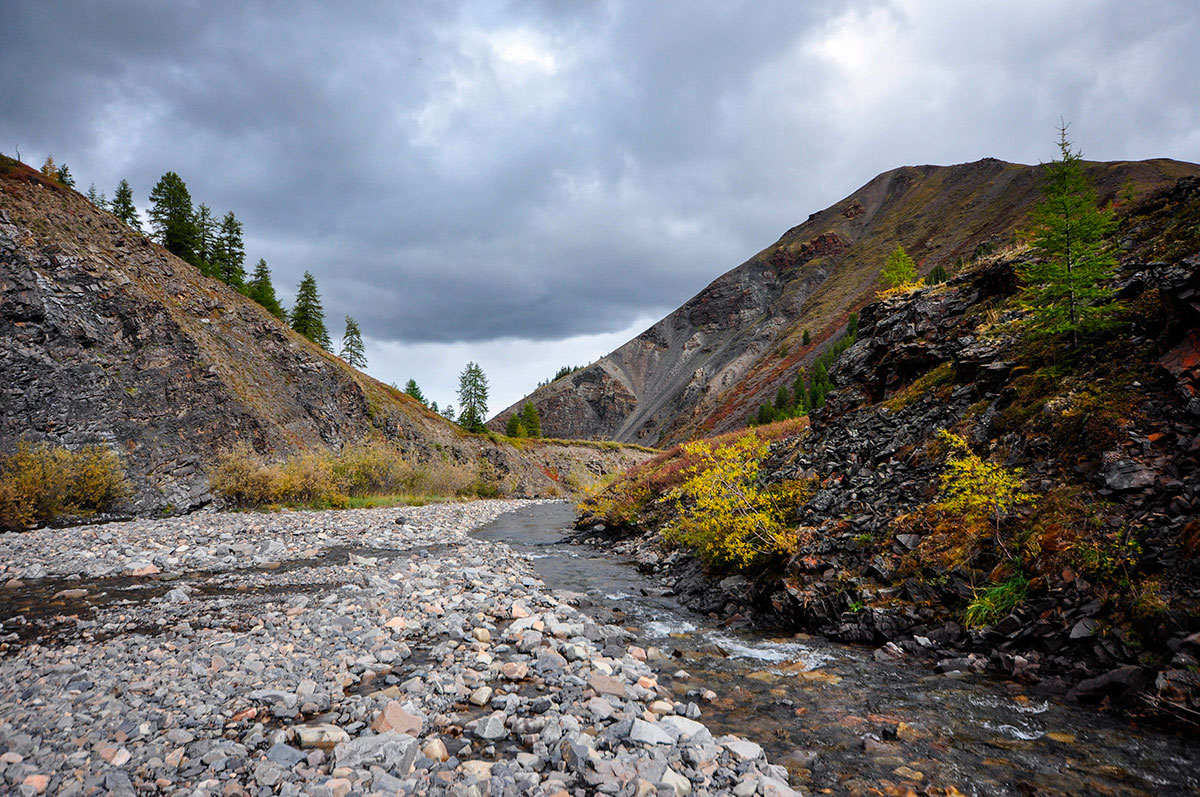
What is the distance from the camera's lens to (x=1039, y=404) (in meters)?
9.32

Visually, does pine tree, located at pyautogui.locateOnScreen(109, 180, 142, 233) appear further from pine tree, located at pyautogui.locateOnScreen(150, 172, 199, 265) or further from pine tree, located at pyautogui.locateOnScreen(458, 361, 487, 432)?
pine tree, located at pyautogui.locateOnScreen(458, 361, 487, 432)

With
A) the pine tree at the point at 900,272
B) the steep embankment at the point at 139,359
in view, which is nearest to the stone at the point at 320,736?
the steep embankment at the point at 139,359

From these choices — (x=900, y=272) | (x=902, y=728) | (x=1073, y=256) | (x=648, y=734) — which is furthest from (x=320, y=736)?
(x=900, y=272)

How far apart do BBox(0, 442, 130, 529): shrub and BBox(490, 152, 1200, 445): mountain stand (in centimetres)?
8741

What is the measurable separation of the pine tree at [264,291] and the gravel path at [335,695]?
5273 cm

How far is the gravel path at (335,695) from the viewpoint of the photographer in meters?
4.27

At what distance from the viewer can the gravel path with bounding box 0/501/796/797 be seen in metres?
4.27

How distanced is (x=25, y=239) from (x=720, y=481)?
4376 cm

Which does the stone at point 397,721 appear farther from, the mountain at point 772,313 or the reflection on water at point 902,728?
the mountain at point 772,313

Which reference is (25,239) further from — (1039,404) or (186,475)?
(1039,404)

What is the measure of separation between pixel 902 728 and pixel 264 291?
220 ft

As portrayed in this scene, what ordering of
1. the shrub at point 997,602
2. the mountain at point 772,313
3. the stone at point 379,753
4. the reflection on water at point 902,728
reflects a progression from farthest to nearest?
the mountain at point 772,313 < the shrub at point 997,602 < the reflection on water at point 902,728 < the stone at point 379,753

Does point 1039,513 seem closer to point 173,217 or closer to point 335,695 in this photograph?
point 335,695

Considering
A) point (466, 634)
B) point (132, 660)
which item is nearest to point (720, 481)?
point (466, 634)
